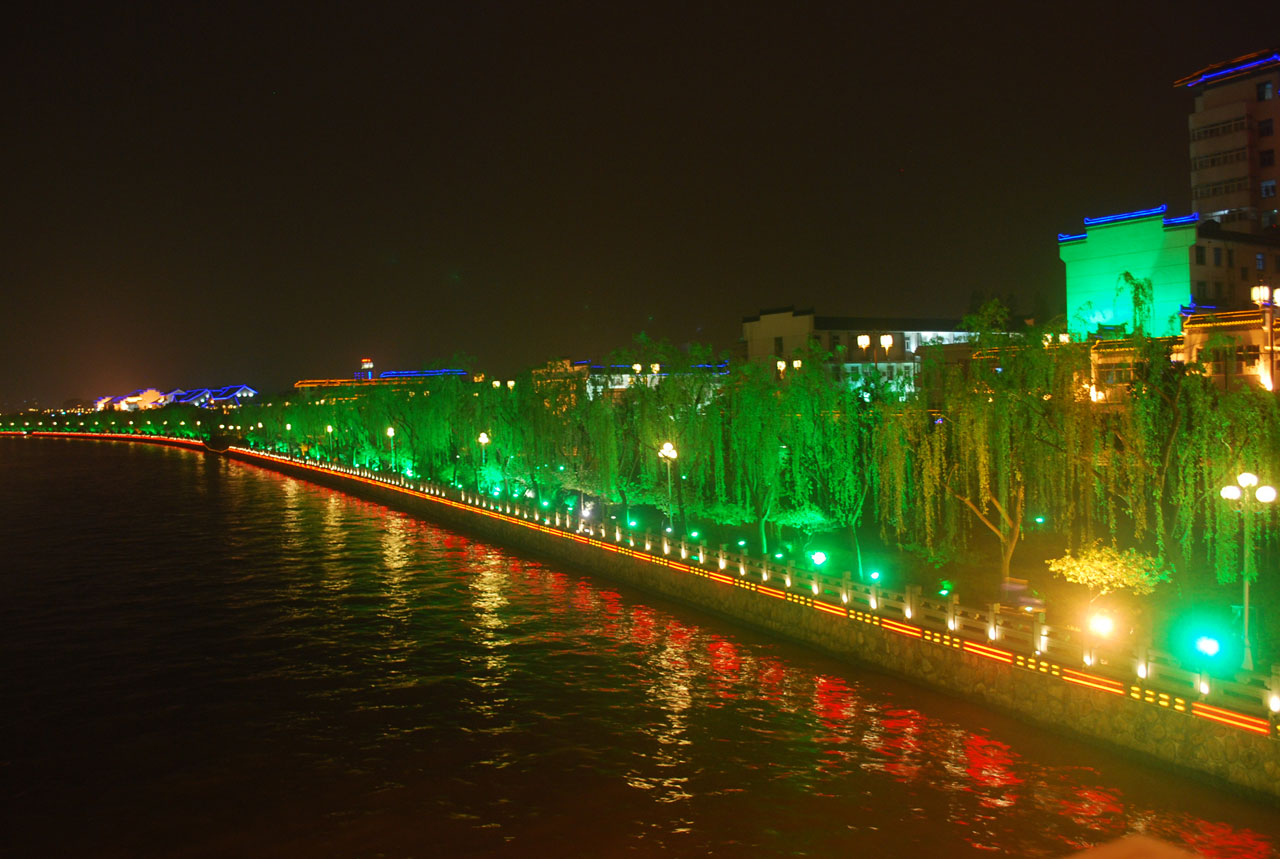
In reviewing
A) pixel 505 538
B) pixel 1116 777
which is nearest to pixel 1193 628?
pixel 1116 777

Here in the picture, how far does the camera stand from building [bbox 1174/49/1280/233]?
5222cm

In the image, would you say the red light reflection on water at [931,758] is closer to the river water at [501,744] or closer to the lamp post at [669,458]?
the river water at [501,744]

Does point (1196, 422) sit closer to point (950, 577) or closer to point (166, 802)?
point (950, 577)

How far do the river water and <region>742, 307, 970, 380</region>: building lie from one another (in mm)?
34566

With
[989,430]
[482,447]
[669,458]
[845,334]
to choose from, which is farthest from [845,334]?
[989,430]

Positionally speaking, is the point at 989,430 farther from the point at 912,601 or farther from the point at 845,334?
the point at 845,334

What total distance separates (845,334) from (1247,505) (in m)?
44.5

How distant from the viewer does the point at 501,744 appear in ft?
55.4

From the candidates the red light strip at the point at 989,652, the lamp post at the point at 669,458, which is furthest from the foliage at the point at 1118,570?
the lamp post at the point at 669,458

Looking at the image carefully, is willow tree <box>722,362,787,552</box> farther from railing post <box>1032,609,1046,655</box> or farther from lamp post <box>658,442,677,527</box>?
railing post <box>1032,609,1046,655</box>

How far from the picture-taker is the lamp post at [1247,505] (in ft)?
48.4

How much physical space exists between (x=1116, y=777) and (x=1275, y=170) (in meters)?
51.4

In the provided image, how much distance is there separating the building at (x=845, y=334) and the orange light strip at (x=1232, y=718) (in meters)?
45.9

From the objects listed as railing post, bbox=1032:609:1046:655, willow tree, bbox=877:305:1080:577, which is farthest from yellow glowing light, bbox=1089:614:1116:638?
willow tree, bbox=877:305:1080:577
